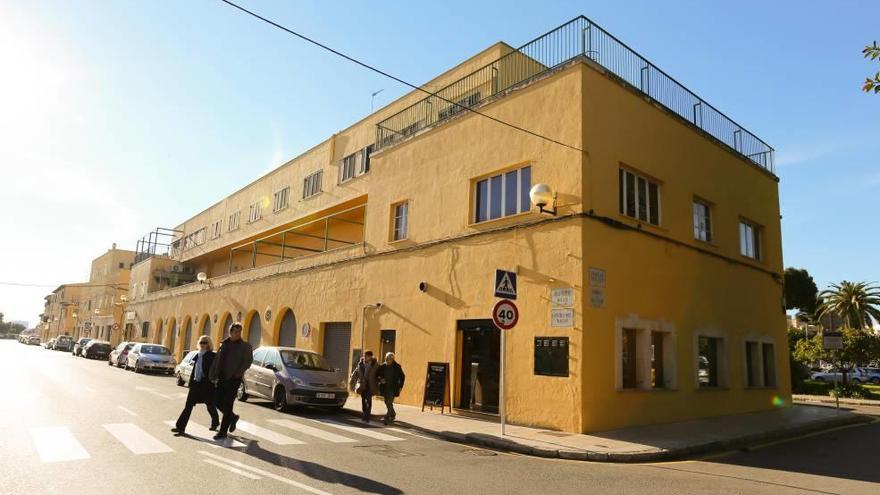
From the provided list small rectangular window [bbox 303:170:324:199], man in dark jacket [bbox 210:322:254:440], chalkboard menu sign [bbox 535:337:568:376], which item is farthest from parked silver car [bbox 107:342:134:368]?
chalkboard menu sign [bbox 535:337:568:376]

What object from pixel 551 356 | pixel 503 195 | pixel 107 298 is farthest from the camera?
pixel 107 298

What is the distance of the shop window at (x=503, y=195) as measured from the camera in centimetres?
1348

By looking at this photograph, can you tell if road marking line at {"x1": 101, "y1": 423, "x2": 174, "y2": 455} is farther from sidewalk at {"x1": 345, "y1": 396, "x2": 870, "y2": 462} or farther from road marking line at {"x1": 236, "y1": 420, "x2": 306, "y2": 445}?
sidewalk at {"x1": 345, "y1": 396, "x2": 870, "y2": 462}

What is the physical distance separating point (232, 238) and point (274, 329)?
1384 centimetres

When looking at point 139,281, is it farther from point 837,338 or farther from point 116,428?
point 837,338

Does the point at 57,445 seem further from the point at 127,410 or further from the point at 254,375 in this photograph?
the point at 254,375

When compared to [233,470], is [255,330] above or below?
above

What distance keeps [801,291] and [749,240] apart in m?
43.9

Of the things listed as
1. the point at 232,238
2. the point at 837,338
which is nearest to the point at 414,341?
the point at 837,338

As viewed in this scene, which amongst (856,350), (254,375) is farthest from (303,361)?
(856,350)

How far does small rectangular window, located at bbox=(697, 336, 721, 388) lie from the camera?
1484 centimetres

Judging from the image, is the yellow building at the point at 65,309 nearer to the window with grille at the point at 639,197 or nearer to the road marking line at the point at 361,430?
the road marking line at the point at 361,430

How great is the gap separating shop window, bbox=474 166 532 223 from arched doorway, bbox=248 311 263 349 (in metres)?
14.8

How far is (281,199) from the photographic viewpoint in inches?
1183
